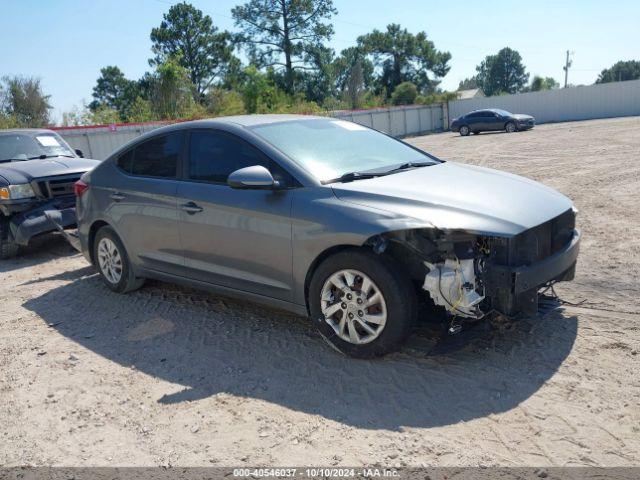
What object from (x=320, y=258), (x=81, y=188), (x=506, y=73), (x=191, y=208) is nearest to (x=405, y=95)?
(x=81, y=188)

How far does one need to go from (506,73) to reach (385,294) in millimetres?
108726

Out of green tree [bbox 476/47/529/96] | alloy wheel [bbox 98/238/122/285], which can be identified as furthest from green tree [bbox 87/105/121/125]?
green tree [bbox 476/47/529/96]

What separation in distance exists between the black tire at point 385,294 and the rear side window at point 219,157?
900mm

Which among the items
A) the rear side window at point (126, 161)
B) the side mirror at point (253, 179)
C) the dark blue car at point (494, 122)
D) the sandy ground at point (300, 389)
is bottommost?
the sandy ground at point (300, 389)

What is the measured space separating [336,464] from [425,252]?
4.86 ft

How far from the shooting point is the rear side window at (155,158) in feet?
17.3

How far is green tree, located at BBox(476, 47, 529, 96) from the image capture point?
101 metres

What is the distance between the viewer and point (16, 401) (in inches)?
155

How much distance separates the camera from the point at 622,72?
97000 mm

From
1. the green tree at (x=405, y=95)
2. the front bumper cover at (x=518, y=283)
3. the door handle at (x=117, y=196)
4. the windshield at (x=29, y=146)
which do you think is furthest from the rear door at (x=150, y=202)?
the green tree at (x=405, y=95)

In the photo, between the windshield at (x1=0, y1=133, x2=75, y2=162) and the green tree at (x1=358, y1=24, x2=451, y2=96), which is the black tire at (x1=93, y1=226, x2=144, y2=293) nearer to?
the windshield at (x1=0, y1=133, x2=75, y2=162)

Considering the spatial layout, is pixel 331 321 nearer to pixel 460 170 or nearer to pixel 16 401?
pixel 460 170

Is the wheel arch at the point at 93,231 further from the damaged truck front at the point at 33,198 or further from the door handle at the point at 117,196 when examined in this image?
the damaged truck front at the point at 33,198

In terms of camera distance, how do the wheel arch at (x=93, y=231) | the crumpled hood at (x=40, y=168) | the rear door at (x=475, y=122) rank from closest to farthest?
the wheel arch at (x=93, y=231), the crumpled hood at (x=40, y=168), the rear door at (x=475, y=122)
